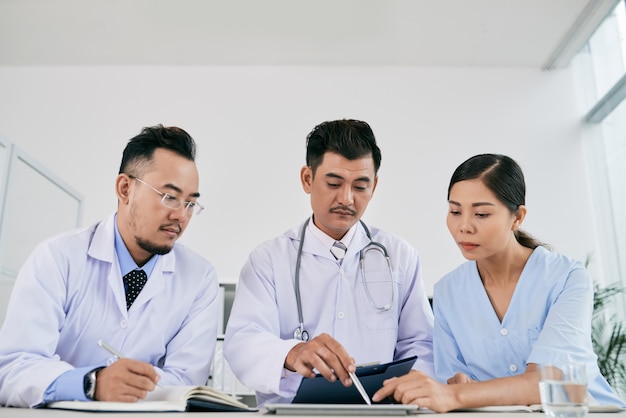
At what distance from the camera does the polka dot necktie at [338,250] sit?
1963 mm

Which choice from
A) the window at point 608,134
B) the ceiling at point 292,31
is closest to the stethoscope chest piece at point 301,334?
the ceiling at point 292,31

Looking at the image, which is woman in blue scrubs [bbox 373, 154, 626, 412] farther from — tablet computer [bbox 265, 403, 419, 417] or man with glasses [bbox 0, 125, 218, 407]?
man with glasses [bbox 0, 125, 218, 407]

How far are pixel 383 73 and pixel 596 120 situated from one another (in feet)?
5.40

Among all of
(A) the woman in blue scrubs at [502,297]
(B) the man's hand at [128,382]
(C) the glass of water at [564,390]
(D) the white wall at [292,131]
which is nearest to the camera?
(C) the glass of water at [564,390]

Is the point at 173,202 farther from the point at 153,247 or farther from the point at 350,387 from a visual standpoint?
the point at 350,387

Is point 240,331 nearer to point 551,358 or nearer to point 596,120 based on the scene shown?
point 551,358

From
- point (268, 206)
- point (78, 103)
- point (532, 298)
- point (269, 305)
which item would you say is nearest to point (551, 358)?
point (532, 298)

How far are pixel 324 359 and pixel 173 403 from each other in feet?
1.16

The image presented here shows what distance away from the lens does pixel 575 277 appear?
1600 millimetres

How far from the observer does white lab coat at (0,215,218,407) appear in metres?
1.55

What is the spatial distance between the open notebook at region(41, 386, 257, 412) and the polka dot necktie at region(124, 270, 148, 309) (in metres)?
0.44

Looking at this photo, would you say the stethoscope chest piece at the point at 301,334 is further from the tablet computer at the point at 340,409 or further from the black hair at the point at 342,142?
the tablet computer at the point at 340,409

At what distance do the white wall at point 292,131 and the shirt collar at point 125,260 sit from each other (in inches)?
104

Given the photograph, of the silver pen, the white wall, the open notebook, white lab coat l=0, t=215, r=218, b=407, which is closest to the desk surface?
the open notebook
